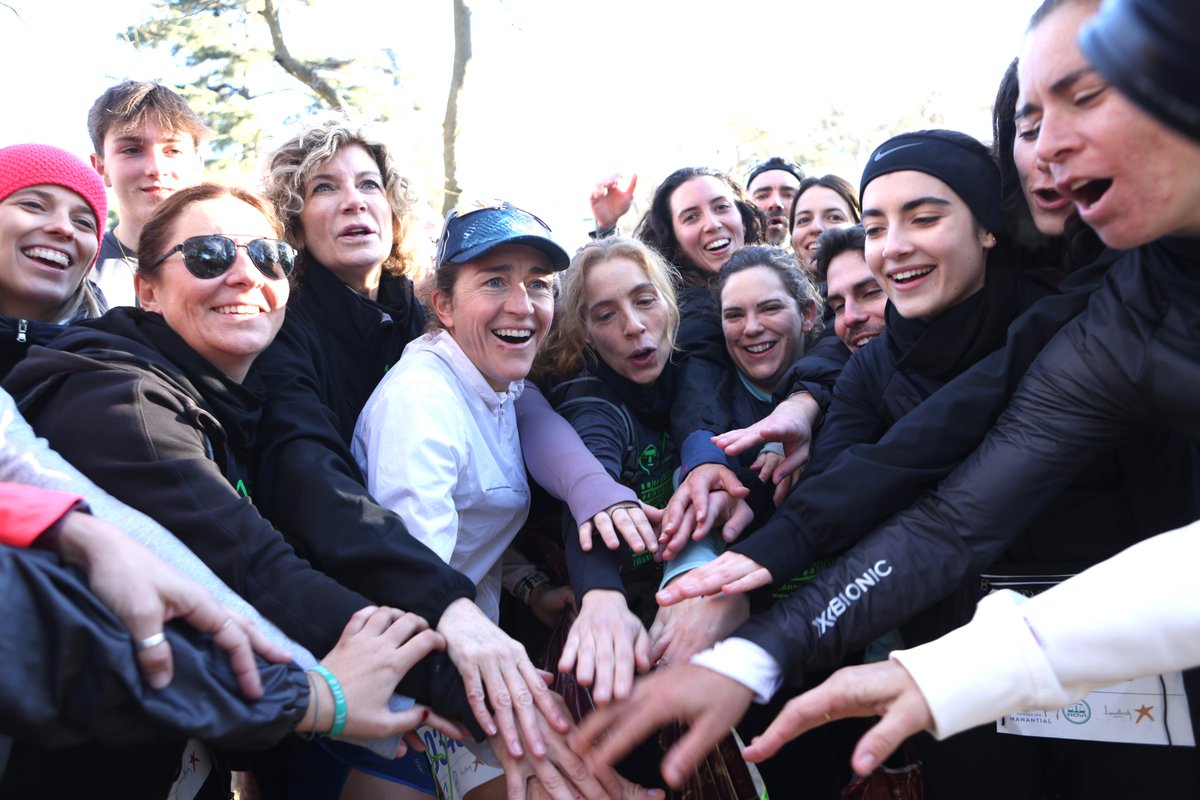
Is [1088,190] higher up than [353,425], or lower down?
higher up

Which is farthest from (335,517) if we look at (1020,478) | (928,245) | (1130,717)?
(1130,717)

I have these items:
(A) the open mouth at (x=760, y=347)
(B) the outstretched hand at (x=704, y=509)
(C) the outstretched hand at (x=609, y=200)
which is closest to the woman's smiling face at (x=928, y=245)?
(B) the outstretched hand at (x=704, y=509)

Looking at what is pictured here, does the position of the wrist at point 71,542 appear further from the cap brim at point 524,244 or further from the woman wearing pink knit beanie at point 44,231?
the cap brim at point 524,244

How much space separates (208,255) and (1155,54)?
2295 mm

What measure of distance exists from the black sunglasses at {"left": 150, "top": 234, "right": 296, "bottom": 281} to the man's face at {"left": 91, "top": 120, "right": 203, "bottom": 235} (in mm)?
1785

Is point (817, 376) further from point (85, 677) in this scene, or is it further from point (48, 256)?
point (48, 256)

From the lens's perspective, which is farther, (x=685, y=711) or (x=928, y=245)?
(x=928, y=245)

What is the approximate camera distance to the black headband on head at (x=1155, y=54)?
1.45 m

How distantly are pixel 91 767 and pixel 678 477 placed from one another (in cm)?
185

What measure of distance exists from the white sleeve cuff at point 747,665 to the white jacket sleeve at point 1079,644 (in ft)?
1.14

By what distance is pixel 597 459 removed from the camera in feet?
9.46

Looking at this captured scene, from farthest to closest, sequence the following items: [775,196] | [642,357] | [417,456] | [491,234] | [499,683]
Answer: [775,196] → [642,357] → [491,234] → [417,456] → [499,683]

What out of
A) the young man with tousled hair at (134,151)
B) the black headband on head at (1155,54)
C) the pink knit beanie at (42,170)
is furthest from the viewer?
the young man with tousled hair at (134,151)

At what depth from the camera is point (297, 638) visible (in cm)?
208
